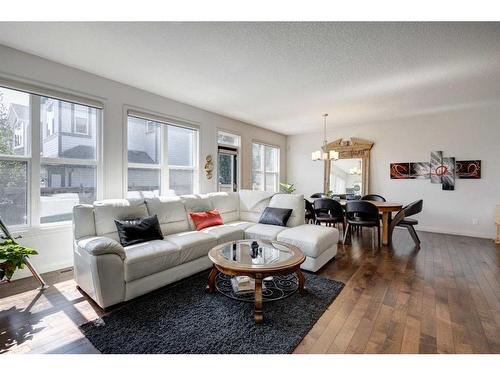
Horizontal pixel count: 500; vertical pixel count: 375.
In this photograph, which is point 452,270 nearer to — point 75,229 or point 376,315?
point 376,315

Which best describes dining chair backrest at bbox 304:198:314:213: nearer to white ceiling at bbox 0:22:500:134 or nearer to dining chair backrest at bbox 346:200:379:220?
dining chair backrest at bbox 346:200:379:220

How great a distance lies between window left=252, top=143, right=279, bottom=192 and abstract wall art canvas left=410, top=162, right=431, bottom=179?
3.47m

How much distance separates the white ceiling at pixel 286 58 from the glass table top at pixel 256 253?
85.0 inches

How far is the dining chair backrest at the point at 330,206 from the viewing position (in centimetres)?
423

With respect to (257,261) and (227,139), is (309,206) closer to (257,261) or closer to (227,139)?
(227,139)

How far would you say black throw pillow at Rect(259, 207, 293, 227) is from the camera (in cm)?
362

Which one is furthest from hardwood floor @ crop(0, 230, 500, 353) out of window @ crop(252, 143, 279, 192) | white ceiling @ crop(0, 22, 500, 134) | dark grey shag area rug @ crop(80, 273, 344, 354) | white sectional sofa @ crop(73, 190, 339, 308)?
window @ crop(252, 143, 279, 192)

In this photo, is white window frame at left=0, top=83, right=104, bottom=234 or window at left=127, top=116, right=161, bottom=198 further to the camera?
window at left=127, top=116, right=161, bottom=198

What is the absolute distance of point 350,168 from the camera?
6.25m
